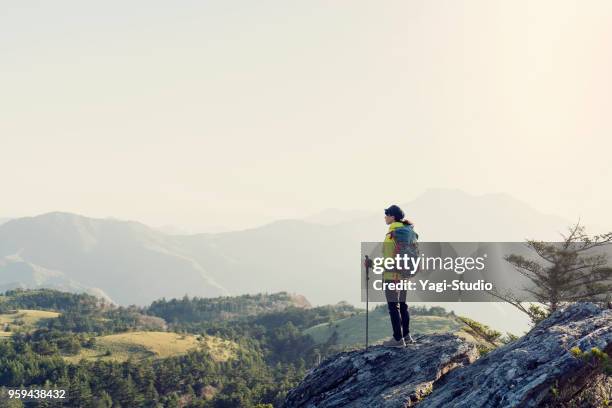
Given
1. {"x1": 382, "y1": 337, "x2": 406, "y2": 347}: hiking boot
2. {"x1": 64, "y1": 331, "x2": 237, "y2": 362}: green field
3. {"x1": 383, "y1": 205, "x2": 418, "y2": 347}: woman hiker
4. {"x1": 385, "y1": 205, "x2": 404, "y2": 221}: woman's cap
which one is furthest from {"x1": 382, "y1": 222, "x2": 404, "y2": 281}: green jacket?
{"x1": 64, "y1": 331, "x2": 237, "y2": 362}: green field

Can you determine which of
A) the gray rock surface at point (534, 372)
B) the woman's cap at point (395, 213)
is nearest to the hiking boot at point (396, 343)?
the gray rock surface at point (534, 372)

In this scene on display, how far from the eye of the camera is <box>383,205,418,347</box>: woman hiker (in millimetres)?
15086

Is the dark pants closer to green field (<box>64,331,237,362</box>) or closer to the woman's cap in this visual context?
the woman's cap

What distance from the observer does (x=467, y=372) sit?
12.7m

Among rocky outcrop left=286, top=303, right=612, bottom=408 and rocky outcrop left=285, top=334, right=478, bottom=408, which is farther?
rocky outcrop left=285, top=334, right=478, bottom=408

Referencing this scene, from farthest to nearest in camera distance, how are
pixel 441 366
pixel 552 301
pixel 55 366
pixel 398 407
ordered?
pixel 55 366, pixel 552 301, pixel 441 366, pixel 398 407

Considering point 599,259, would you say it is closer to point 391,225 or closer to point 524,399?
point 391,225

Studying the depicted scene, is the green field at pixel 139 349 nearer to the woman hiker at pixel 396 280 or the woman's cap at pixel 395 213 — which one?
the woman hiker at pixel 396 280

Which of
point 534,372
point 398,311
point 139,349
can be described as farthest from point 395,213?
point 139,349

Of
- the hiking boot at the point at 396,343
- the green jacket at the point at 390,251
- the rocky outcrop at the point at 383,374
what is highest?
the green jacket at the point at 390,251

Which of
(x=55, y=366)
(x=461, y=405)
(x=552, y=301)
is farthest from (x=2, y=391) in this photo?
(x=461, y=405)

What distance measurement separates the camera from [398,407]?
1226 centimetres

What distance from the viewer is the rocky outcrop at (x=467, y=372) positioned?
33.5ft

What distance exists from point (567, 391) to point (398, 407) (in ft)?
12.7
